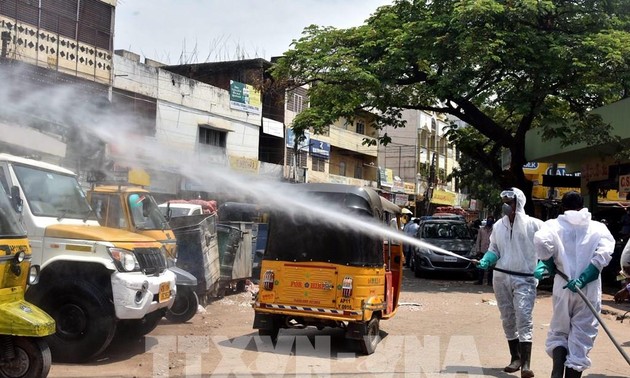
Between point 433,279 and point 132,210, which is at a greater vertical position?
point 132,210

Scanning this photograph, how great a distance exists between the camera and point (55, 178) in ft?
26.0

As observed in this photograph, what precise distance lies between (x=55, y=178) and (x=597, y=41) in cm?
1291

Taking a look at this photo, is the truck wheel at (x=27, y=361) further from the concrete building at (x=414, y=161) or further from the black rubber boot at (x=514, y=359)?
the concrete building at (x=414, y=161)

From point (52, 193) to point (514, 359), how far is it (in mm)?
5811

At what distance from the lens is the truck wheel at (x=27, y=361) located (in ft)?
18.1

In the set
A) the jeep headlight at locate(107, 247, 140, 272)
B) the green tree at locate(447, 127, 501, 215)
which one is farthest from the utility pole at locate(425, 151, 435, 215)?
the jeep headlight at locate(107, 247, 140, 272)

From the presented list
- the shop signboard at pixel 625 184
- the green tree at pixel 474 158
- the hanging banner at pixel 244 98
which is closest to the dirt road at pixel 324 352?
the shop signboard at pixel 625 184

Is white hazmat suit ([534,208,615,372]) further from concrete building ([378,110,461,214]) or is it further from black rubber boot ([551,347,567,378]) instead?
concrete building ([378,110,461,214])

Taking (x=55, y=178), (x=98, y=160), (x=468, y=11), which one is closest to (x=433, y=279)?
(x=468, y=11)

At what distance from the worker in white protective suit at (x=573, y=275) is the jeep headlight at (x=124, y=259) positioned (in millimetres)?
4362

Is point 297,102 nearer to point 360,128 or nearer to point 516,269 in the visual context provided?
point 360,128

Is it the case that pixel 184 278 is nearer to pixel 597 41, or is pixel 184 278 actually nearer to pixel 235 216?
pixel 235 216

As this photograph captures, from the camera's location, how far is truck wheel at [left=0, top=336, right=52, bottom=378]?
5.51 metres

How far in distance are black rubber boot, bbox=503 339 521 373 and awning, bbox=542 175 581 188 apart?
17.7 m
